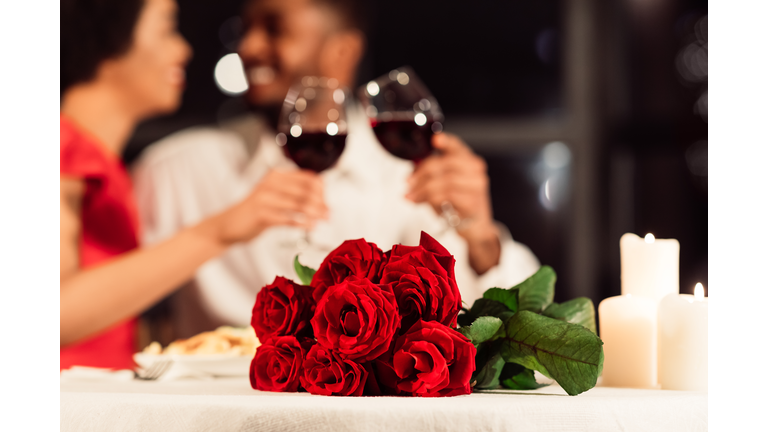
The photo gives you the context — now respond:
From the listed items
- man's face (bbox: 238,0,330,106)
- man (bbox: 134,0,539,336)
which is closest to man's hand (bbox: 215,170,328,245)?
man (bbox: 134,0,539,336)

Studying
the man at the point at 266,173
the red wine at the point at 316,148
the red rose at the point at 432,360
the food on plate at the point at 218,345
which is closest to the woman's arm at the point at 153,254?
the red wine at the point at 316,148

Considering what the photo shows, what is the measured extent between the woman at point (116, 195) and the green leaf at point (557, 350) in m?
0.75

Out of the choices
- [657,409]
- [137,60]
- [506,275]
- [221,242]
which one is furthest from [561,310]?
[137,60]

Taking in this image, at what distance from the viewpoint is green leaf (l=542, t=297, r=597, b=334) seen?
1.83 feet

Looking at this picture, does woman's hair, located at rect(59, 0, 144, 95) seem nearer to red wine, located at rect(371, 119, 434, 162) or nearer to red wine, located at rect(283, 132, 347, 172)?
red wine, located at rect(283, 132, 347, 172)

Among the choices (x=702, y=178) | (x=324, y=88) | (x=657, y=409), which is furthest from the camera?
(x=702, y=178)

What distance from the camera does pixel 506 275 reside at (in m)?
2.04

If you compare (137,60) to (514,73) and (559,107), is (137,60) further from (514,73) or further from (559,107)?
(559,107)

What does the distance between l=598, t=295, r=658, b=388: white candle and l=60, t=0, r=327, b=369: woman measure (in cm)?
71

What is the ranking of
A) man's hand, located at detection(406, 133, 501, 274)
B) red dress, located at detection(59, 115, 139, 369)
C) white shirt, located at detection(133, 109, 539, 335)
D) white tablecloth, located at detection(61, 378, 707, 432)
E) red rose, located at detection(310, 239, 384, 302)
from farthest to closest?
white shirt, located at detection(133, 109, 539, 335)
red dress, located at detection(59, 115, 139, 369)
man's hand, located at detection(406, 133, 501, 274)
red rose, located at detection(310, 239, 384, 302)
white tablecloth, located at detection(61, 378, 707, 432)

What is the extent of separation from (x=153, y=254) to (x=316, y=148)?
0.61m

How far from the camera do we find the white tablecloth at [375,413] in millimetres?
374

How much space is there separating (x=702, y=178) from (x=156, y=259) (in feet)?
6.74

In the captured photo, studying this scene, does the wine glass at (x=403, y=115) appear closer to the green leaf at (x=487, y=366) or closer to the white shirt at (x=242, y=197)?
the green leaf at (x=487, y=366)
